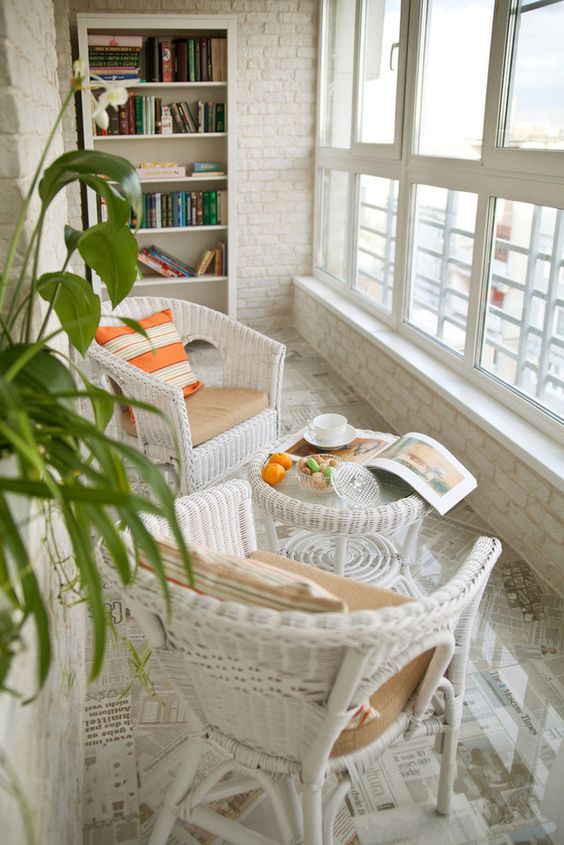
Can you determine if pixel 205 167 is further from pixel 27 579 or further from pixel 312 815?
pixel 27 579

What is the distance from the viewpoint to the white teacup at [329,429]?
2.58 m

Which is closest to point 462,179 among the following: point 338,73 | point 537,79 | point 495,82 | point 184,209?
point 495,82

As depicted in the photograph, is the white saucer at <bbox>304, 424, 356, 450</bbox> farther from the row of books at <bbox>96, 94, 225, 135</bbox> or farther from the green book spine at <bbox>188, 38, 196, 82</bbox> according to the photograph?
the green book spine at <bbox>188, 38, 196, 82</bbox>

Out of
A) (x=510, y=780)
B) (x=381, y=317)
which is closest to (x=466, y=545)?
(x=510, y=780)

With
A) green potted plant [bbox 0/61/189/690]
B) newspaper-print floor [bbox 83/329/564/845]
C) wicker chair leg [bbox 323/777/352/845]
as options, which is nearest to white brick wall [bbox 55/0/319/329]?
newspaper-print floor [bbox 83/329/564/845]

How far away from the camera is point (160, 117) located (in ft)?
16.1

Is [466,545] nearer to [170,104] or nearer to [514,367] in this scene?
[514,367]

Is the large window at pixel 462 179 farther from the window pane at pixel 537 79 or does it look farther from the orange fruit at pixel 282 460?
the orange fruit at pixel 282 460

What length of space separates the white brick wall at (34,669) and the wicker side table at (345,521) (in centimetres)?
66

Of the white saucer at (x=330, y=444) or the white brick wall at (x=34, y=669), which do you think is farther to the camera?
the white saucer at (x=330, y=444)

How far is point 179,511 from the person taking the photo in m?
1.70

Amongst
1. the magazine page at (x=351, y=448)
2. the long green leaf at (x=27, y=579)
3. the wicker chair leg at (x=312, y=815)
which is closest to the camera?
the long green leaf at (x=27, y=579)

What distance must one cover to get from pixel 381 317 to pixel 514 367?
4.54 ft

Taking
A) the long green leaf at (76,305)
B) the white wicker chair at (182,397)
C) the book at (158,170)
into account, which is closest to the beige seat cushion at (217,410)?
the white wicker chair at (182,397)
